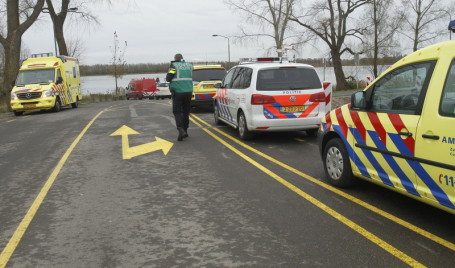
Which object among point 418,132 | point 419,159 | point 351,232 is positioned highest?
point 418,132

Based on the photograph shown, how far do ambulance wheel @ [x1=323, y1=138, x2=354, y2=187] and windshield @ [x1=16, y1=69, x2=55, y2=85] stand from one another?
Answer: 17.3m

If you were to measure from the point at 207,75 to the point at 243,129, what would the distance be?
7477 millimetres

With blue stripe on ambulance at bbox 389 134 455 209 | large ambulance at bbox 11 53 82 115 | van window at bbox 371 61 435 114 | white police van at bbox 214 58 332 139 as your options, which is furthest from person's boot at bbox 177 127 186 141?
large ambulance at bbox 11 53 82 115

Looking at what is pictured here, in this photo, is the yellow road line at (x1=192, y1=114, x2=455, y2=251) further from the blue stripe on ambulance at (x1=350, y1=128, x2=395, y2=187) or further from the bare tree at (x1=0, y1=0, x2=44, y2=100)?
the bare tree at (x1=0, y1=0, x2=44, y2=100)

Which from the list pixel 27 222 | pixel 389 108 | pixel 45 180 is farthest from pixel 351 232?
pixel 45 180

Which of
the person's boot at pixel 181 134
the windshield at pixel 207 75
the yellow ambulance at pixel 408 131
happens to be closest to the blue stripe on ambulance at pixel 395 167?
the yellow ambulance at pixel 408 131

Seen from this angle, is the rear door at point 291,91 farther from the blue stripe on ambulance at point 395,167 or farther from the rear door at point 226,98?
the blue stripe on ambulance at point 395,167

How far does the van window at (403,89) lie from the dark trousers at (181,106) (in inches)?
224

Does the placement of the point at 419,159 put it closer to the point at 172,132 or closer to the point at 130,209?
the point at 130,209

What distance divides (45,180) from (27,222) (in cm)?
196

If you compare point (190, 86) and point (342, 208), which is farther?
point (190, 86)

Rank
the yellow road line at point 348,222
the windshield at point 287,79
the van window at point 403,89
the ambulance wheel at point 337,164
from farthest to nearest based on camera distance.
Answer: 1. the windshield at point 287,79
2. the ambulance wheel at point 337,164
3. the van window at point 403,89
4. the yellow road line at point 348,222

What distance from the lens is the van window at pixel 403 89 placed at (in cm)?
414

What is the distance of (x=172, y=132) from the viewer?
1140cm
